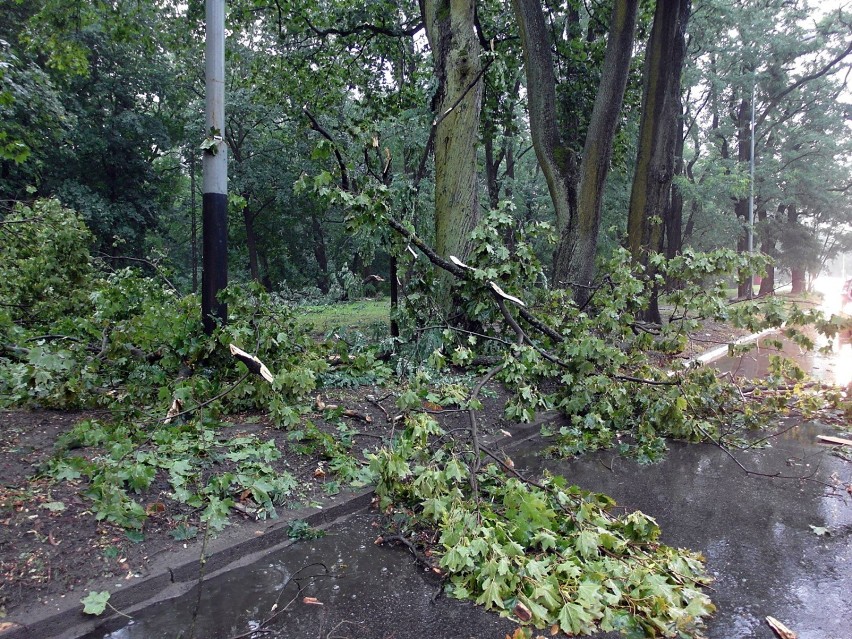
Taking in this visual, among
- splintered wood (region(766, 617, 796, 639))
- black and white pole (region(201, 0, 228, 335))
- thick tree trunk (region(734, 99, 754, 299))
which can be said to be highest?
thick tree trunk (region(734, 99, 754, 299))

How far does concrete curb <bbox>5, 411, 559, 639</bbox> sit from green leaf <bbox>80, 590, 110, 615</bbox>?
0.04m

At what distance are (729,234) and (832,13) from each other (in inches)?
411

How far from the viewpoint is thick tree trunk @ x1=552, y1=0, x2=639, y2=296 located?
29.1ft

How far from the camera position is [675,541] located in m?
4.14

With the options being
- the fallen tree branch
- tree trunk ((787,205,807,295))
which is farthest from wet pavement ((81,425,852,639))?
tree trunk ((787,205,807,295))

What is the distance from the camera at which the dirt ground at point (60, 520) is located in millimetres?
3123

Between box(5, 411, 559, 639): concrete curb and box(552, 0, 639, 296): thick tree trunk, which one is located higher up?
box(552, 0, 639, 296): thick tree trunk

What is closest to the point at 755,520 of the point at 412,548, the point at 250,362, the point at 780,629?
the point at 780,629

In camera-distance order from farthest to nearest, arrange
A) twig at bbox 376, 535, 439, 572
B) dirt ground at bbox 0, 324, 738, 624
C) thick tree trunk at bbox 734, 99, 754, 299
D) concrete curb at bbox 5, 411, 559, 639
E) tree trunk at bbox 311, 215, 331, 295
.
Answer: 1. tree trunk at bbox 311, 215, 331, 295
2. thick tree trunk at bbox 734, 99, 754, 299
3. twig at bbox 376, 535, 439, 572
4. dirt ground at bbox 0, 324, 738, 624
5. concrete curb at bbox 5, 411, 559, 639

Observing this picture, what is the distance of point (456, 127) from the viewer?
858 centimetres

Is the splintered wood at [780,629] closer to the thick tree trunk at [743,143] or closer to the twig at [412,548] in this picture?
the twig at [412,548]

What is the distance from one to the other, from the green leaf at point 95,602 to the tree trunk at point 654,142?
9865 millimetres

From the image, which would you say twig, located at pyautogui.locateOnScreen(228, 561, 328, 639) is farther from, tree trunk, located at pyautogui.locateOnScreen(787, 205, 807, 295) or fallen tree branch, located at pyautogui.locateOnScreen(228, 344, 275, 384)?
tree trunk, located at pyautogui.locateOnScreen(787, 205, 807, 295)

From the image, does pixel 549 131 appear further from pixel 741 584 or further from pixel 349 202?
pixel 741 584
